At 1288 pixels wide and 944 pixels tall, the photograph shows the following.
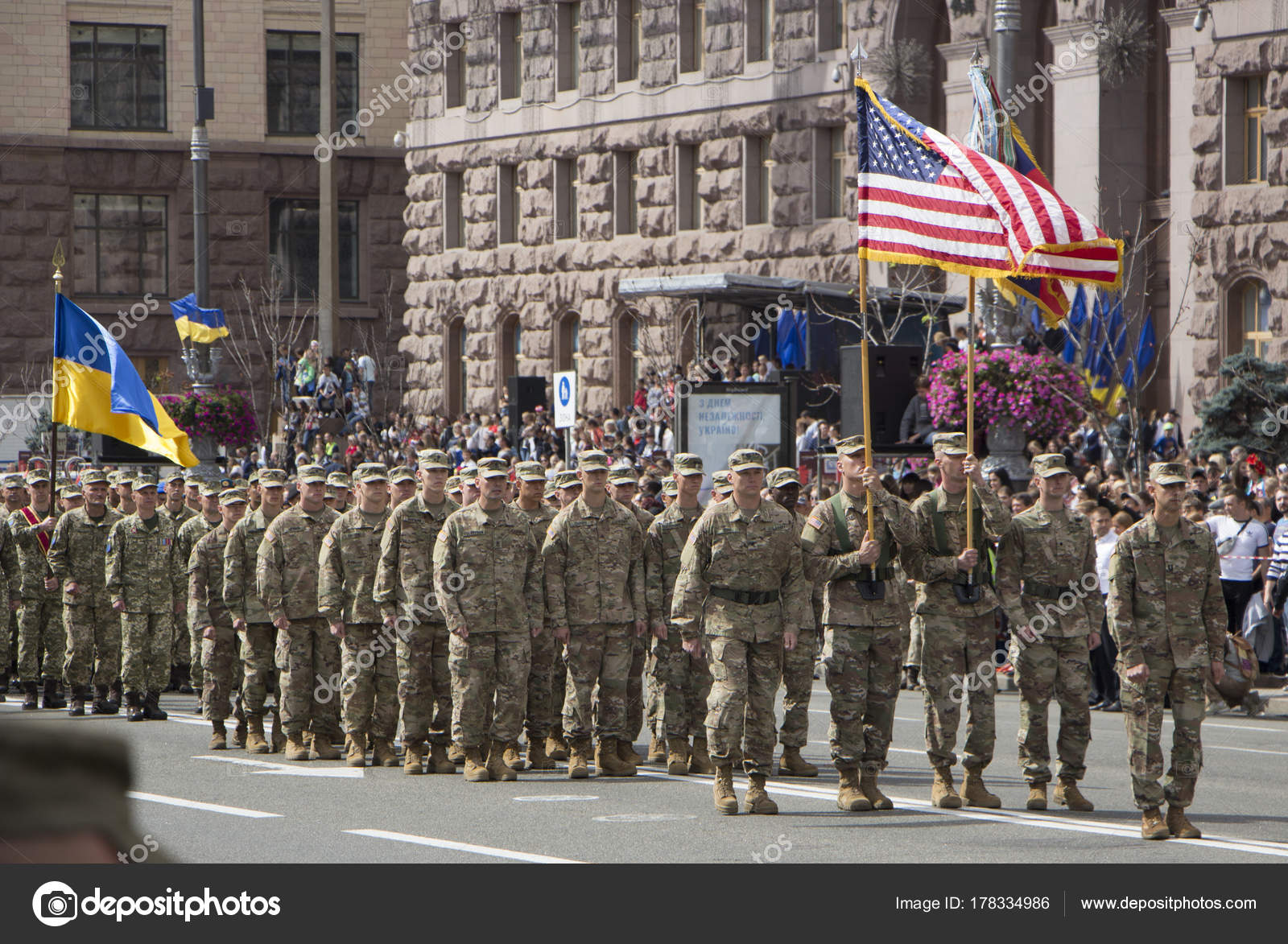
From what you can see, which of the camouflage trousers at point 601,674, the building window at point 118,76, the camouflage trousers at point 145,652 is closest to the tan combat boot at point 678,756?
the camouflage trousers at point 601,674

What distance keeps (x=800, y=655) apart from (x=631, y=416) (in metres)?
20.2

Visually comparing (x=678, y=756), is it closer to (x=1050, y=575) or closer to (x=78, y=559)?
(x=1050, y=575)

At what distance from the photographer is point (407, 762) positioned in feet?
43.4

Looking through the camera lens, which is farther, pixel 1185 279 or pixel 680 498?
pixel 1185 279

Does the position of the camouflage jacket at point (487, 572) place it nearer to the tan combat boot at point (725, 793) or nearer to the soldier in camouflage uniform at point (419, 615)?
the soldier in camouflage uniform at point (419, 615)

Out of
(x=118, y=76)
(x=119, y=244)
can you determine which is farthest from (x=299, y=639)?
(x=118, y=76)

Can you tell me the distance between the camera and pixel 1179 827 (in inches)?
405

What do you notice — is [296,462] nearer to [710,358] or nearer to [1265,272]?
[710,358]

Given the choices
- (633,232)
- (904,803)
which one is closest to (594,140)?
(633,232)

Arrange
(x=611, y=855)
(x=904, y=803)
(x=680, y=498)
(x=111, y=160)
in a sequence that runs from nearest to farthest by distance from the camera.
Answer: (x=611, y=855)
(x=904, y=803)
(x=680, y=498)
(x=111, y=160)

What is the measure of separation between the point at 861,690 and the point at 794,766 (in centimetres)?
195

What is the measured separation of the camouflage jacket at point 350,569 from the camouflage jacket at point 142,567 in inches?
127

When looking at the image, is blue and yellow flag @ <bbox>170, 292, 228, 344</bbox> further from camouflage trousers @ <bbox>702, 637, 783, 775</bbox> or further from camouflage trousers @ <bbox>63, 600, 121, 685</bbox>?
camouflage trousers @ <bbox>702, 637, 783, 775</bbox>

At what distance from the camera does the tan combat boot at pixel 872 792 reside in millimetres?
11250
